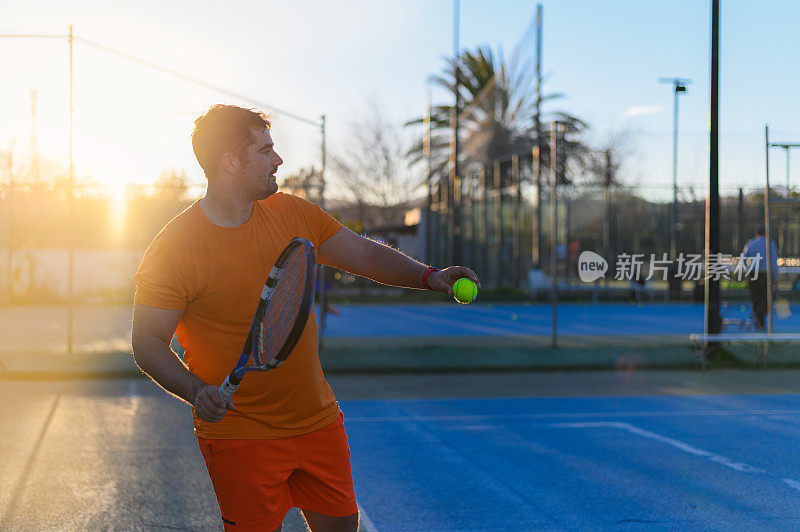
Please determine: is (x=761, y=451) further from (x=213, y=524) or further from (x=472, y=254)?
(x=472, y=254)

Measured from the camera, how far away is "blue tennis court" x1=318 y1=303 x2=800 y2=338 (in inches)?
719

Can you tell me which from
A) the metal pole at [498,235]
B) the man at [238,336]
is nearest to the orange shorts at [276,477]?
the man at [238,336]

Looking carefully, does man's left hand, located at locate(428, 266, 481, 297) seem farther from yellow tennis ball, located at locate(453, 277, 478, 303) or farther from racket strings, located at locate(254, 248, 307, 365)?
racket strings, located at locate(254, 248, 307, 365)

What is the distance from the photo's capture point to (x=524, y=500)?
5.98m

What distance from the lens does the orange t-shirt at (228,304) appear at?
10.3 feet

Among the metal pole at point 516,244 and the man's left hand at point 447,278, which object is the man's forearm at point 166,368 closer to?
the man's left hand at point 447,278

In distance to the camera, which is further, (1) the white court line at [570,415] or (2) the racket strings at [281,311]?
(1) the white court line at [570,415]

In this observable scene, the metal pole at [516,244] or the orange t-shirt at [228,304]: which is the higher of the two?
the metal pole at [516,244]

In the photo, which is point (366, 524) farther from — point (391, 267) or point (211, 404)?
point (211, 404)

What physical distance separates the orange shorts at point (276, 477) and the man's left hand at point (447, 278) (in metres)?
0.64

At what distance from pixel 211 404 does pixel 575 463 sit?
470 cm

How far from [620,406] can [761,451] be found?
2.40m

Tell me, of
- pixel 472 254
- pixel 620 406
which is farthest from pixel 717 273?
pixel 472 254

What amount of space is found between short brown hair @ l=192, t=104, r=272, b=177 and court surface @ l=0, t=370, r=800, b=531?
2.89 meters
